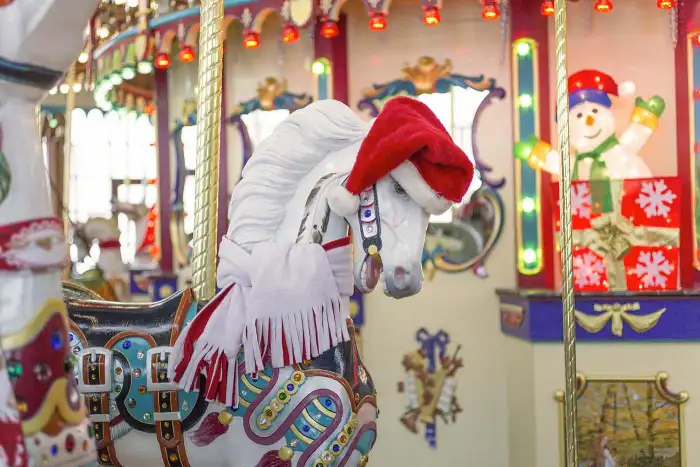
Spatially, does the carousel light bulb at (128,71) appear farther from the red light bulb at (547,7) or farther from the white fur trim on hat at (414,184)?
the white fur trim on hat at (414,184)

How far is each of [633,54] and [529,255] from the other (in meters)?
1.25

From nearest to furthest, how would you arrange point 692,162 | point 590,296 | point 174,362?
point 174,362
point 590,296
point 692,162

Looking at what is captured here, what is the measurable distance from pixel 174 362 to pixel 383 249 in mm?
597

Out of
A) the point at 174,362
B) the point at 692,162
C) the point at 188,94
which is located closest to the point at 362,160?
the point at 174,362

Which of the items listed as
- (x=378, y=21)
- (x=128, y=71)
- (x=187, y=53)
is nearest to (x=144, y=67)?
(x=128, y=71)

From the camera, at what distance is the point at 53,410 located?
3.58 ft

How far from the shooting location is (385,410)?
4.76m

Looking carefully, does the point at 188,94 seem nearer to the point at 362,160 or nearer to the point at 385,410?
the point at 385,410

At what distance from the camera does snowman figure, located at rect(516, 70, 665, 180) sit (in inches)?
177

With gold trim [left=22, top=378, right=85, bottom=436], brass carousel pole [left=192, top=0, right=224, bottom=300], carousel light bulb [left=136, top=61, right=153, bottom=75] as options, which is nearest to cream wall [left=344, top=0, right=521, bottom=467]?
carousel light bulb [left=136, top=61, right=153, bottom=75]

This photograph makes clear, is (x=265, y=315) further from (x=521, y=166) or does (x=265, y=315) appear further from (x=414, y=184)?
(x=521, y=166)

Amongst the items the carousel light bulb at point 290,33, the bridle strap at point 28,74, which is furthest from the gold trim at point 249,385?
the carousel light bulb at point 290,33

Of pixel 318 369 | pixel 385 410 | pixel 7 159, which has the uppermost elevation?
pixel 7 159

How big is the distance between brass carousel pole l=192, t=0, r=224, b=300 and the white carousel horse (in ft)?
4.91
